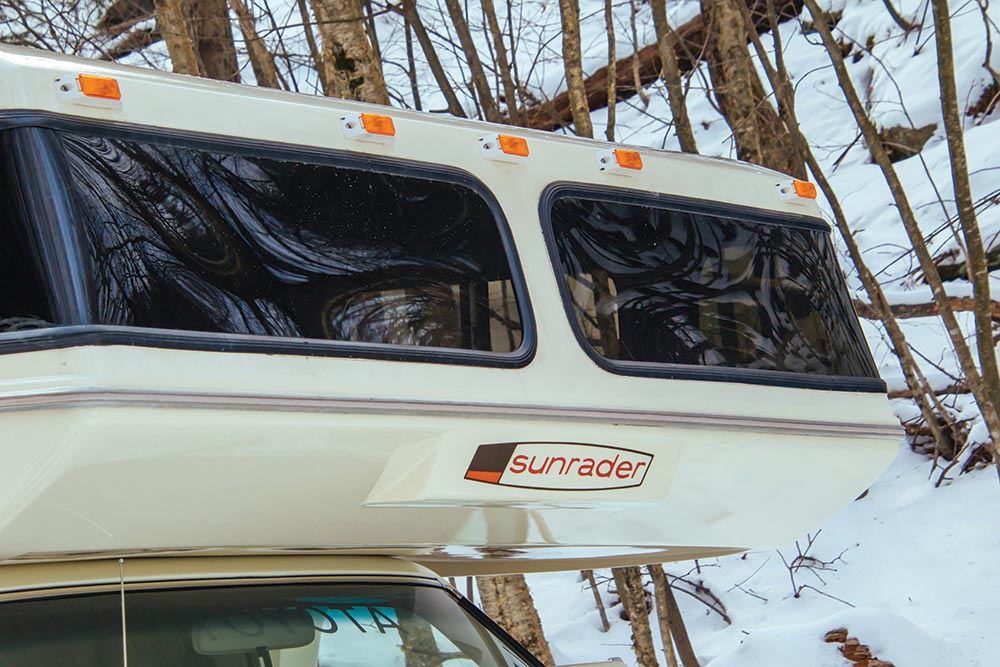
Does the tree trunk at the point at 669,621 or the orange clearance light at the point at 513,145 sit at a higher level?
the orange clearance light at the point at 513,145

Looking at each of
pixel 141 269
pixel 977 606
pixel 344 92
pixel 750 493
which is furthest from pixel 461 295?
pixel 977 606


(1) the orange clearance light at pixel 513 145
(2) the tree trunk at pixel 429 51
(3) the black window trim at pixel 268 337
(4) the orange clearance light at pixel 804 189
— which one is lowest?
(3) the black window trim at pixel 268 337

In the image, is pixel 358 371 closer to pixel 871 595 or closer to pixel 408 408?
pixel 408 408

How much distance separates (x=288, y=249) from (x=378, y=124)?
19.5 inches

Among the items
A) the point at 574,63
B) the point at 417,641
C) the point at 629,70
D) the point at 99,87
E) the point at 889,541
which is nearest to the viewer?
the point at 99,87

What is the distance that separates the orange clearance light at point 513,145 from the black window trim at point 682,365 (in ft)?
0.49

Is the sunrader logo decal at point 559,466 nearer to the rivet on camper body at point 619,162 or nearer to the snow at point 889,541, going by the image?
the rivet on camper body at point 619,162

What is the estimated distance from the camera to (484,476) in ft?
11.1

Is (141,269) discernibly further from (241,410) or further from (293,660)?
(293,660)

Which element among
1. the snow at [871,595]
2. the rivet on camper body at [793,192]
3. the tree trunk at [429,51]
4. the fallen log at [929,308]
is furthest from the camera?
the fallen log at [929,308]

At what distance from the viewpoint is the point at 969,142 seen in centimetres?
1209

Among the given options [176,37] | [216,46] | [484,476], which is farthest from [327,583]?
[216,46]

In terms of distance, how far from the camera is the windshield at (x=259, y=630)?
2.85 metres

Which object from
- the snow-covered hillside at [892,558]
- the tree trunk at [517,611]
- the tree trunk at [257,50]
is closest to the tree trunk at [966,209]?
the snow-covered hillside at [892,558]
